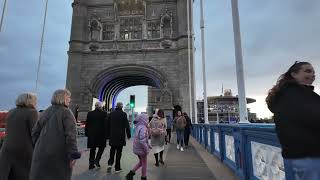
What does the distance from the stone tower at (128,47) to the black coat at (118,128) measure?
750 inches

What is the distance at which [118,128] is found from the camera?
7.30 meters

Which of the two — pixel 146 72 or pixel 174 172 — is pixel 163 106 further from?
pixel 174 172

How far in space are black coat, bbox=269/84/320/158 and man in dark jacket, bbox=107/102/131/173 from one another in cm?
Answer: 529

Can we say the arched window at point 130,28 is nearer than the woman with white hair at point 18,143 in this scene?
No

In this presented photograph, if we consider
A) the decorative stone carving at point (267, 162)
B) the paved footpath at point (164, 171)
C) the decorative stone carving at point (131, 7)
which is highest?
the decorative stone carving at point (131, 7)

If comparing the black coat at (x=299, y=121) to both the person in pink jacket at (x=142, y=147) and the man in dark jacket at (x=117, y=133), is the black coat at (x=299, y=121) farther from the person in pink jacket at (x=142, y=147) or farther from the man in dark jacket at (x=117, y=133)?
the man in dark jacket at (x=117, y=133)

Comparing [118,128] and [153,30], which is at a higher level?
[153,30]

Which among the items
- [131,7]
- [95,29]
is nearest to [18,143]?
[95,29]

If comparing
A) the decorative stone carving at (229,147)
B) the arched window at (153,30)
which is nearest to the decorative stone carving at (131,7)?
the arched window at (153,30)

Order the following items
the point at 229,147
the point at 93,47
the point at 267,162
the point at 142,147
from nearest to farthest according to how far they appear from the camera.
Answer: the point at 267,162 < the point at 142,147 < the point at 229,147 < the point at 93,47

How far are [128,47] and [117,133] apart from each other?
73.9 feet

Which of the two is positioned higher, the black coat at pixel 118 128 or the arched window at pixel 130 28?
the arched window at pixel 130 28

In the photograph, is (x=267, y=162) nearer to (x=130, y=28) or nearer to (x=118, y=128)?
(x=118, y=128)

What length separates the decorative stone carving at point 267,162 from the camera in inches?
145
